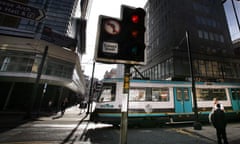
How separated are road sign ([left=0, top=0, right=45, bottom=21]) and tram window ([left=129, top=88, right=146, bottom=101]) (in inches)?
269

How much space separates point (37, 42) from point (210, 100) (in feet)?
66.2

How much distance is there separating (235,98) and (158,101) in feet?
24.3

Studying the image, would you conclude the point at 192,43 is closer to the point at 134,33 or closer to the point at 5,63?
the point at 134,33

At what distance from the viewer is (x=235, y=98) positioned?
34.3 feet

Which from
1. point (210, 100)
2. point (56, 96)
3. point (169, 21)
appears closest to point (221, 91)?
point (210, 100)

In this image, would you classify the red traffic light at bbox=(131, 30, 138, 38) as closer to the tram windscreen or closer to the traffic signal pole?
the traffic signal pole

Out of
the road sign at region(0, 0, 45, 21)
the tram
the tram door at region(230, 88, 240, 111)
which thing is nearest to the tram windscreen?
the tram

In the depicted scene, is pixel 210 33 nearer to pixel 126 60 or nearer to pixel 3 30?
pixel 126 60

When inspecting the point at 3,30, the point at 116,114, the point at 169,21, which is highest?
the point at 169,21

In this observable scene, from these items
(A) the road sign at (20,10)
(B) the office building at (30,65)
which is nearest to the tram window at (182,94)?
(A) the road sign at (20,10)

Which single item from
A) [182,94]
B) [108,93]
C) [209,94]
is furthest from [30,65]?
[209,94]

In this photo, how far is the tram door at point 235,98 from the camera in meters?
10.2

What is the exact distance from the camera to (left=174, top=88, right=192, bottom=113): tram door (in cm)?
920

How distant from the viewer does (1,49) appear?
1500 cm
